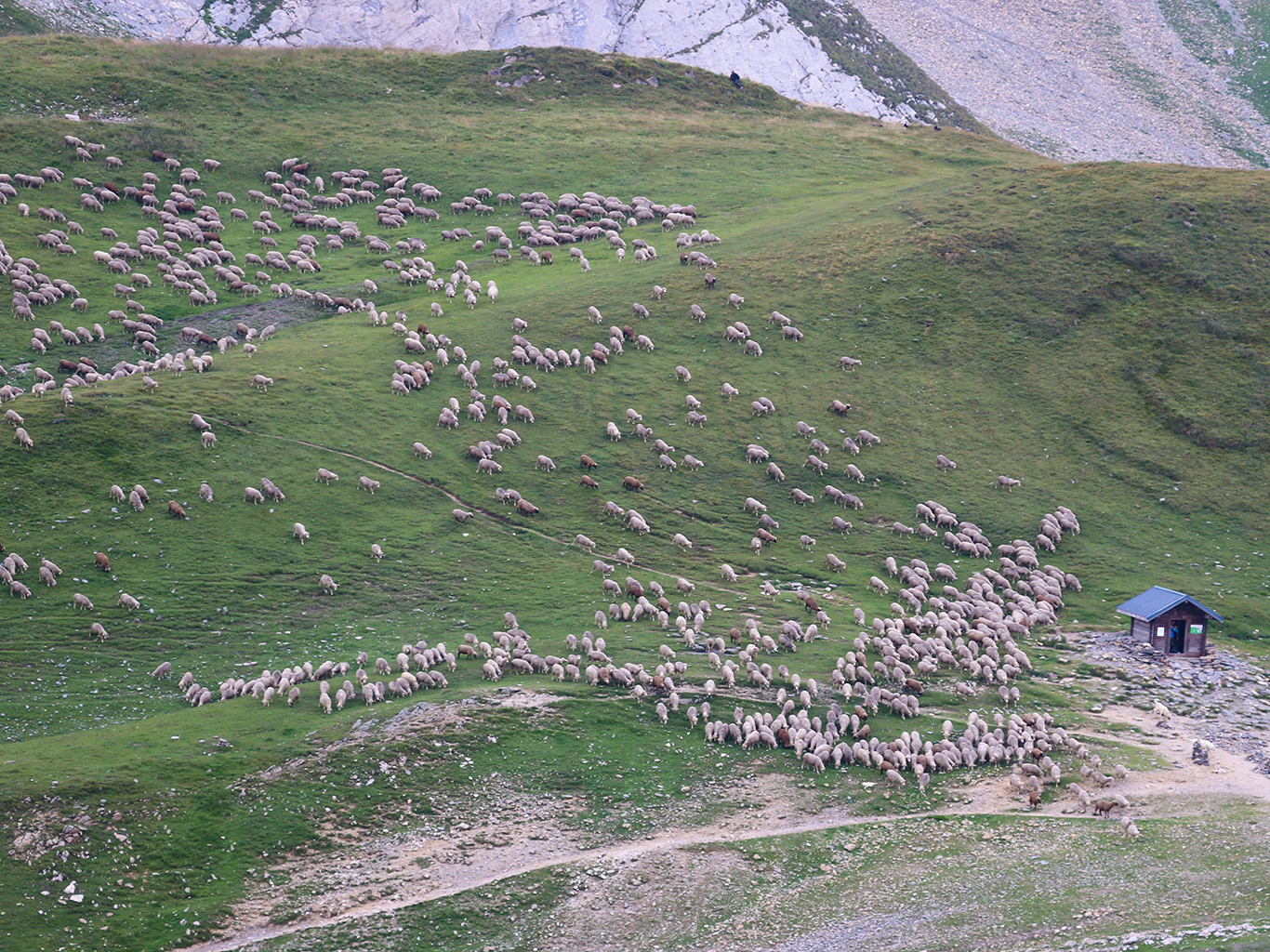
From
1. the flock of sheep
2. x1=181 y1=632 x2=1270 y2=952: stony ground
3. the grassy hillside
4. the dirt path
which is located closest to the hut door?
the grassy hillside

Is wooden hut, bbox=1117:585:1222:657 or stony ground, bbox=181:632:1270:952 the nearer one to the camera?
stony ground, bbox=181:632:1270:952

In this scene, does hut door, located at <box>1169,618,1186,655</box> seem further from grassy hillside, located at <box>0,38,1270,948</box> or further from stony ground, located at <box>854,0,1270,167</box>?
stony ground, located at <box>854,0,1270,167</box>

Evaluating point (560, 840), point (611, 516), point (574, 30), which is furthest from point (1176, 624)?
point (574, 30)

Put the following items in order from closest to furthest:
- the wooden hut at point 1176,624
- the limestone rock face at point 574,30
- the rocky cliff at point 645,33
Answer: the wooden hut at point 1176,624 → the limestone rock face at point 574,30 → the rocky cliff at point 645,33

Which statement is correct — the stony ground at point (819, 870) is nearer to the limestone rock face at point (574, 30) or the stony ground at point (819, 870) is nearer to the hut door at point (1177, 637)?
the hut door at point (1177, 637)

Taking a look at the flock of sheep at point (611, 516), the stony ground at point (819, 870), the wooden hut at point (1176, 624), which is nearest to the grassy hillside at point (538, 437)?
the flock of sheep at point (611, 516)

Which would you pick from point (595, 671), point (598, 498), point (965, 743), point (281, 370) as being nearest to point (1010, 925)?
point (965, 743)

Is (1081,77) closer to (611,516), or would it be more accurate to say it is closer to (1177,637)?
(1177,637)
